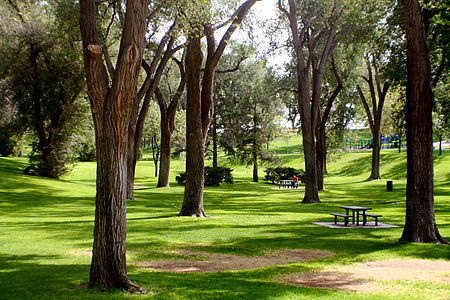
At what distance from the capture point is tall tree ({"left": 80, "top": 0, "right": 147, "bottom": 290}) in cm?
755

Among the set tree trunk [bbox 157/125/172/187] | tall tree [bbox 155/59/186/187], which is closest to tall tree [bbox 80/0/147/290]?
tall tree [bbox 155/59/186/187]

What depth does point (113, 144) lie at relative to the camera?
7652mm

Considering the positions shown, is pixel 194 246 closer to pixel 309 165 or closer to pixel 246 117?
pixel 309 165

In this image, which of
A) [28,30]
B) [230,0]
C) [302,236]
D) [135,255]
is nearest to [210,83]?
[230,0]

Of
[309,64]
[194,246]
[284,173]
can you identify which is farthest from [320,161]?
[194,246]

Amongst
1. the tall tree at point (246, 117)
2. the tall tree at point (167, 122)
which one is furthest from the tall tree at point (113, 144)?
the tall tree at point (246, 117)

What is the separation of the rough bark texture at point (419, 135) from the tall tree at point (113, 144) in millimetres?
7972

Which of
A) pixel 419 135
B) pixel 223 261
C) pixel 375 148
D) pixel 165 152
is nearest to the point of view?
pixel 223 261

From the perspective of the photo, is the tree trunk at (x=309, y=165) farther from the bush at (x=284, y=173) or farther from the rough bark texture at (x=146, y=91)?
the bush at (x=284, y=173)

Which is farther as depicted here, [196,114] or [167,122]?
[167,122]

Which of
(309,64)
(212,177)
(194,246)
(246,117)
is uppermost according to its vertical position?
(309,64)

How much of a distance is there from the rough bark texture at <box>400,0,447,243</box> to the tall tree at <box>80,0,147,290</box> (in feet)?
26.2

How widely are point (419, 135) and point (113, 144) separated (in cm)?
838

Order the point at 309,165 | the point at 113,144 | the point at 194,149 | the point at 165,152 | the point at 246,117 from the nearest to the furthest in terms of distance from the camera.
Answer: the point at 113,144 → the point at 194,149 → the point at 309,165 → the point at 165,152 → the point at 246,117
